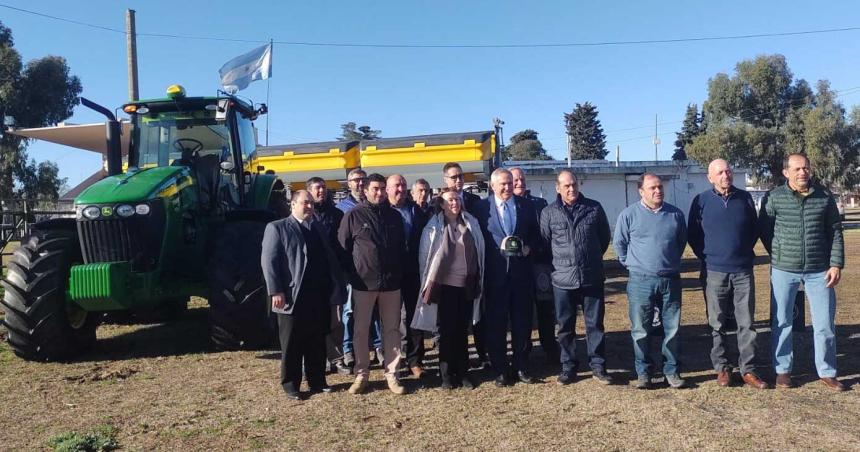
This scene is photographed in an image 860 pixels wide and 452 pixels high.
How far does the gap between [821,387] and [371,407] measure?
11.3ft

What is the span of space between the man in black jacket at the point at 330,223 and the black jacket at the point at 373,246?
32 cm

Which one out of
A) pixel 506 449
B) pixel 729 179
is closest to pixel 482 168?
pixel 729 179

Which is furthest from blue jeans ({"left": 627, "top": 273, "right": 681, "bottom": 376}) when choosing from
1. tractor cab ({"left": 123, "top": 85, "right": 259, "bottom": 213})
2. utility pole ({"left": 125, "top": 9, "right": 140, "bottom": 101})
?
utility pole ({"left": 125, "top": 9, "right": 140, "bottom": 101})

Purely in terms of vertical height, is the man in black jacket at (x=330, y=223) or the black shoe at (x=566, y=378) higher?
the man in black jacket at (x=330, y=223)

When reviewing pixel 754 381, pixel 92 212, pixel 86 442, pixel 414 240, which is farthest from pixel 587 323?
pixel 92 212

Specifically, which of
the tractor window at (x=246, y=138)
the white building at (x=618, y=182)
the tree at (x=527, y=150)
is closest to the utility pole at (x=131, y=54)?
the tractor window at (x=246, y=138)

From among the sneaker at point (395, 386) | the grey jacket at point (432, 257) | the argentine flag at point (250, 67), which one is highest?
the argentine flag at point (250, 67)

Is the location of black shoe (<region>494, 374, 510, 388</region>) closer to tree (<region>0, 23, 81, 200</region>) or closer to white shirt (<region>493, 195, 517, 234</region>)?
white shirt (<region>493, 195, 517, 234</region>)

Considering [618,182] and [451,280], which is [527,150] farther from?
[451,280]

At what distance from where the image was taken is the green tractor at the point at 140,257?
580 cm

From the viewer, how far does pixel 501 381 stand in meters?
5.24

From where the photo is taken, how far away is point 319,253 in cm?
510

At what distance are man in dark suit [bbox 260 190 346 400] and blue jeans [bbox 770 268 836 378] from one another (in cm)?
343

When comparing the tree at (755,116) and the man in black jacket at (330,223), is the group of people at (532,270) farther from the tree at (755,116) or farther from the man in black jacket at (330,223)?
the tree at (755,116)
